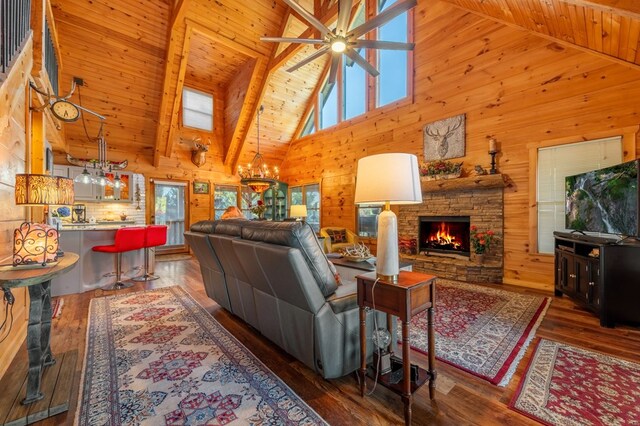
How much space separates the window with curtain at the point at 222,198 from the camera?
8133 mm

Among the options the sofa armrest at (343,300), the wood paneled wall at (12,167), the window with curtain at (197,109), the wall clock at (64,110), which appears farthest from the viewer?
the window with curtain at (197,109)

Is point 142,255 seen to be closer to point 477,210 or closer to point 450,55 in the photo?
point 477,210

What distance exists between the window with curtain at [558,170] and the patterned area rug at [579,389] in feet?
7.69

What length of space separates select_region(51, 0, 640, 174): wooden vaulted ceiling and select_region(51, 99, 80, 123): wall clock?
2616 mm

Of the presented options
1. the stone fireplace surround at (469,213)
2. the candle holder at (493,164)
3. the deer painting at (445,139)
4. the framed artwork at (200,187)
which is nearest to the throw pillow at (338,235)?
the stone fireplace surround at (469,213)

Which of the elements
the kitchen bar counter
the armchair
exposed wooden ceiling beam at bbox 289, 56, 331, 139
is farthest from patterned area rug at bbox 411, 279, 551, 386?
exposed wooden ceiling beam at bbox 289, 56, 331, 139

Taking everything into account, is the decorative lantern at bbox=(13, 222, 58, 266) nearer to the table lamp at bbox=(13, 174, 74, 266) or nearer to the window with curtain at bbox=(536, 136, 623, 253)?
the table lamp at bbox=(13, 174, 74, 266)

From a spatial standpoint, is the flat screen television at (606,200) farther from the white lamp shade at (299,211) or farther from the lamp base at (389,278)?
the white lamp shade at (299,211)

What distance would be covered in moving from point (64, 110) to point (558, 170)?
259 inches

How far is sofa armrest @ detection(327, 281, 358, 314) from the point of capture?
1.78 m

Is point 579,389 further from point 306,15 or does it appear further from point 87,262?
point 87,262

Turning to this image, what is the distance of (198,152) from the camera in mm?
7422

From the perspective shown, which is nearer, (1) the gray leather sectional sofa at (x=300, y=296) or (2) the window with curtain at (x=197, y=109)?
(1) the gray leather sectional sofa at (x=300, y=296)

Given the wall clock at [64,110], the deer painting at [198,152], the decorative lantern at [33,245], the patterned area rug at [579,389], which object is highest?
the deer painting at [198,152]
